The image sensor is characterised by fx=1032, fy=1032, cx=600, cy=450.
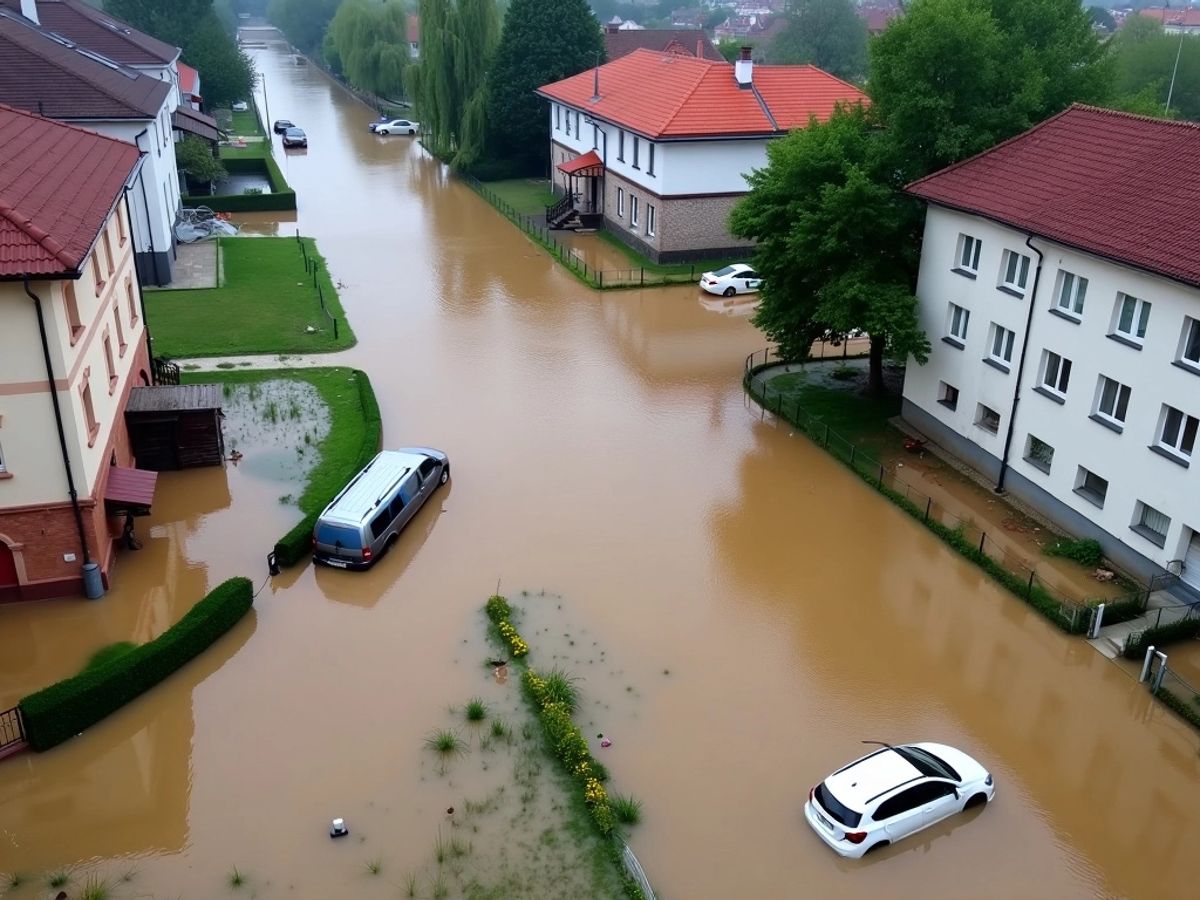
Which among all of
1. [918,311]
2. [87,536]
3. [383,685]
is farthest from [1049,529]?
[87,536]

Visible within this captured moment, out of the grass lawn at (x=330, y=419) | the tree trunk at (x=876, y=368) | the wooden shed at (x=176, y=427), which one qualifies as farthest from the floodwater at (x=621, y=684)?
the tree trunk at (x=876, y=368)

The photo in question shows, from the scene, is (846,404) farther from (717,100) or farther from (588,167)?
(588,167)

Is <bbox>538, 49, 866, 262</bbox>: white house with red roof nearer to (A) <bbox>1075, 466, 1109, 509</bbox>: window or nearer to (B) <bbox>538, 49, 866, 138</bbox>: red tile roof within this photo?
(B) <bbox>538, 49, 866, 138</bbox>: red tile roof

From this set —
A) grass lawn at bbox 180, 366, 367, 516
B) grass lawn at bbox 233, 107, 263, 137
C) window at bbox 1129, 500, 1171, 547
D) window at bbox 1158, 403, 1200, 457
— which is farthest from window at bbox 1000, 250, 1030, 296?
grass lawn at bbox 233, 107, 263, 137

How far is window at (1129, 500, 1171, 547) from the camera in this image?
68.5 feet

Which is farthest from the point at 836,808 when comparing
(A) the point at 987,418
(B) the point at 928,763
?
(A) the point at 987,418

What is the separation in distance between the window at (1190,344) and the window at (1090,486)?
3513 millimetres

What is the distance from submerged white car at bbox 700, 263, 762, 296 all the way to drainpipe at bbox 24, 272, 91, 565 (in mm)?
26577

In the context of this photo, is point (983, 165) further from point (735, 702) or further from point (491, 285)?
point (491, 285)

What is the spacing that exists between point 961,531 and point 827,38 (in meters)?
88.7

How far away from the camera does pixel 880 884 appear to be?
48.0 feet

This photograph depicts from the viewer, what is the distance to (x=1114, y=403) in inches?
855

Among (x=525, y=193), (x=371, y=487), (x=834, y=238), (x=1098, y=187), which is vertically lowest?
(x=371, y=487)

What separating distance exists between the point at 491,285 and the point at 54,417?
977 inches
